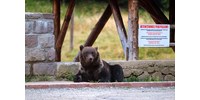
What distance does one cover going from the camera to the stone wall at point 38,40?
1220cm

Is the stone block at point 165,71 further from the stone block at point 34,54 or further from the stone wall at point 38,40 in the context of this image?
the stone block at point 34,54

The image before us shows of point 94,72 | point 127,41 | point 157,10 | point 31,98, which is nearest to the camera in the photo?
point 31,98

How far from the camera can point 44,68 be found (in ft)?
40.7

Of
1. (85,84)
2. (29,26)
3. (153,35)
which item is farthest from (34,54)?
(153,35)

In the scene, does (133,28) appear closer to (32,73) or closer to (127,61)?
(127,61)

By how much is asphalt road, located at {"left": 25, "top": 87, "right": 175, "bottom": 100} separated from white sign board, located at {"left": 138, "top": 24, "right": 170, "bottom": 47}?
1.63m

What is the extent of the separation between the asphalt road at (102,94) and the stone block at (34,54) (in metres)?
1.39

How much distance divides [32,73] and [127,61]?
69.7 inches

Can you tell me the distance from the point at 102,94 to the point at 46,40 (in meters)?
2.57

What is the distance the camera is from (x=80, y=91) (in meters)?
10.7

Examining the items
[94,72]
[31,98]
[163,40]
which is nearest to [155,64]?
[163,40]

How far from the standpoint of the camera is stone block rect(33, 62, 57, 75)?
12.3 meters
